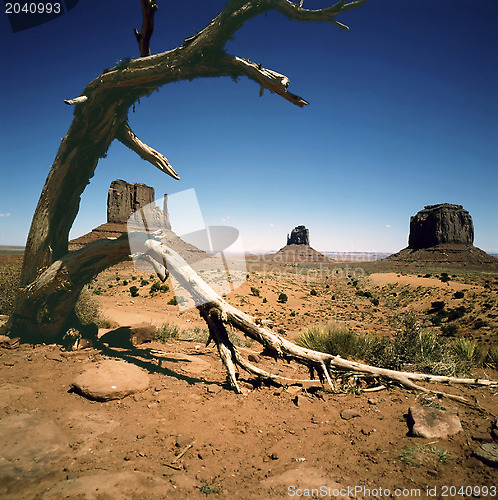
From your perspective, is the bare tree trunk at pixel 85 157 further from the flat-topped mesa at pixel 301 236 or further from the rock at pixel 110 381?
the flat-topped mesa at pixel 301 236

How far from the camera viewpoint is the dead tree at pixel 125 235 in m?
4.73

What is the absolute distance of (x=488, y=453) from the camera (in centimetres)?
302

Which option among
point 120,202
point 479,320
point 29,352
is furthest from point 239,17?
point 120,202

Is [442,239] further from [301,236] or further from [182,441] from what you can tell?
[182,441]

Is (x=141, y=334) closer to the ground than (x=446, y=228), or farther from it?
closer to the ground

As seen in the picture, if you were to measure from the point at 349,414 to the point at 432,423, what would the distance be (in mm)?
1046

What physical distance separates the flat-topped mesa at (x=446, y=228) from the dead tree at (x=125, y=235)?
395 ft

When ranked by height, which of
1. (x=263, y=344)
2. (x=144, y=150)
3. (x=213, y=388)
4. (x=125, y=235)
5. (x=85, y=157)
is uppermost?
(x=144, y=150)

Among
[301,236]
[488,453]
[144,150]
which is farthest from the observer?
[301,236]

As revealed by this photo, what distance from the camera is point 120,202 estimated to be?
86.1 metres

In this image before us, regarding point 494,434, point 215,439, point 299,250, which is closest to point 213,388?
point 215,439

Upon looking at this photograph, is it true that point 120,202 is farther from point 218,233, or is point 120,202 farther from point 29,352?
point 29,352

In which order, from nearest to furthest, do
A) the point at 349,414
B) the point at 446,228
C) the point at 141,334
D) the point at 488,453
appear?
the point at 488,453 → the point at 349,414 → the point at 141,334 → the point at 446,228

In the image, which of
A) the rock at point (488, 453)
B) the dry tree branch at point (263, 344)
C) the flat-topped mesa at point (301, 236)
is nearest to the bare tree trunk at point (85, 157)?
the dry tree branch at point (263, 344)
